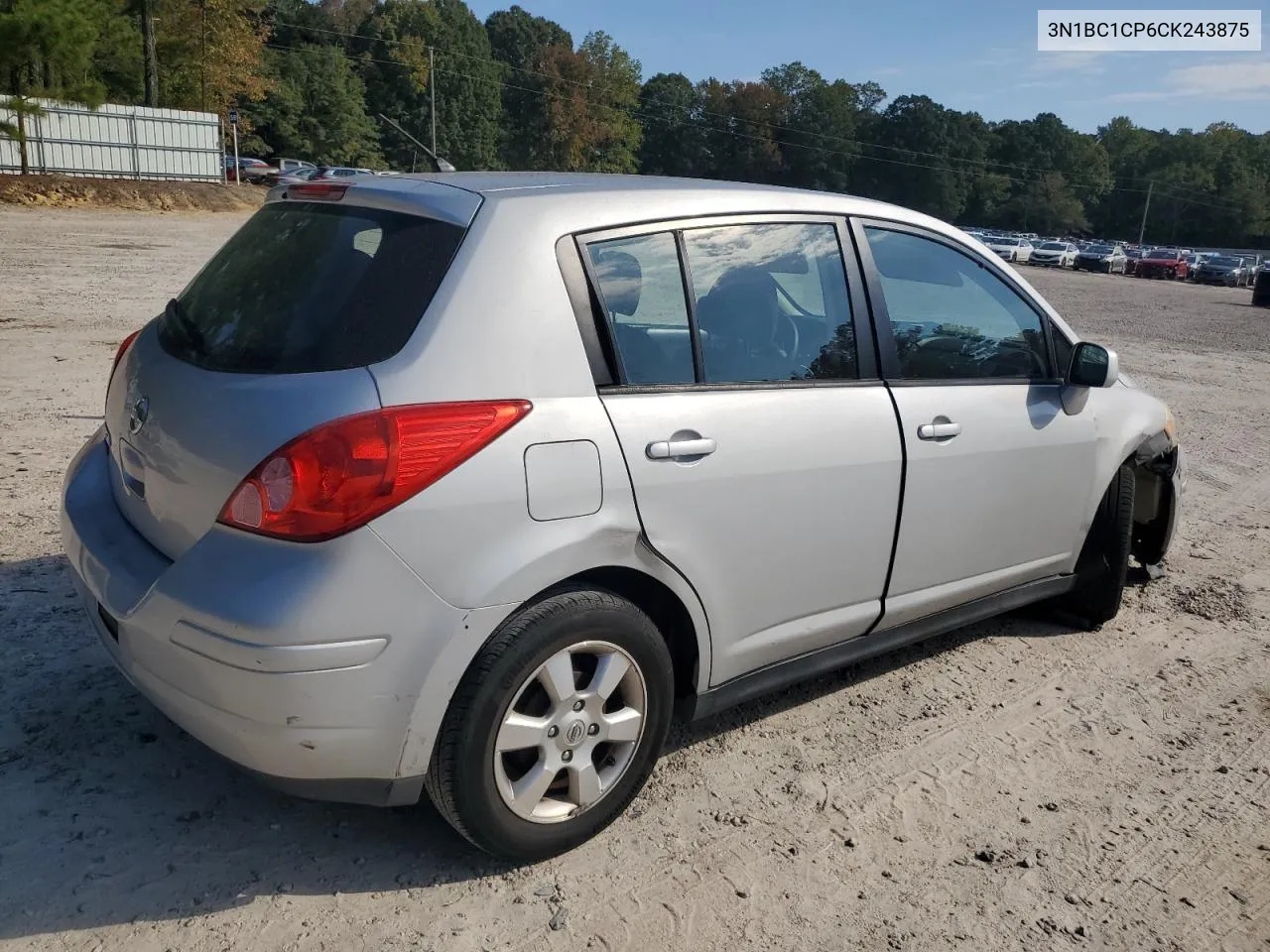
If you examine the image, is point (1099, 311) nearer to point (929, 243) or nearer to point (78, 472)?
point (929, 243)

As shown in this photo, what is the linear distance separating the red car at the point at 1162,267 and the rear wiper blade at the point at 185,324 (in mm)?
53040

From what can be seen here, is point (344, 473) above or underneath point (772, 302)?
underneath

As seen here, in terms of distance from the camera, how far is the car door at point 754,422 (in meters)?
2.87

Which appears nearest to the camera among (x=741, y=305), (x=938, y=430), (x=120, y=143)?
(x=741, y=305)

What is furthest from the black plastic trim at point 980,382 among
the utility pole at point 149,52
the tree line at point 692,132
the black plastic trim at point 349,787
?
the tree line at point 692,132

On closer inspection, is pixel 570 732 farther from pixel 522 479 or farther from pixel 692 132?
pixel 692 132

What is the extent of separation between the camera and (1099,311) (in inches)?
934

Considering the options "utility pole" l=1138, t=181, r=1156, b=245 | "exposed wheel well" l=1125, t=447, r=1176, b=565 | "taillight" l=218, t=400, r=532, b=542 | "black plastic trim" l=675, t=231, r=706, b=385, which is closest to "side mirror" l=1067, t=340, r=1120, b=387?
"exposed wheel well" l=1125, t=447, r=1176, b=565

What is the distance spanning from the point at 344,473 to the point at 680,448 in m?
0.91

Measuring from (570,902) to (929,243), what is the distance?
2530mm

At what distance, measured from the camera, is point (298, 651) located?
233cm

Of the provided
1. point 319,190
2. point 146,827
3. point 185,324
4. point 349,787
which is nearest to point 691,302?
point 319,190

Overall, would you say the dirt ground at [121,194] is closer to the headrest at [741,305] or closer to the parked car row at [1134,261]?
the parked car row at [1134,261]

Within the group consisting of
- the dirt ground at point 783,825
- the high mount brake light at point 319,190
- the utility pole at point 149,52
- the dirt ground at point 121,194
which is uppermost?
the utility pole at point 149,52
